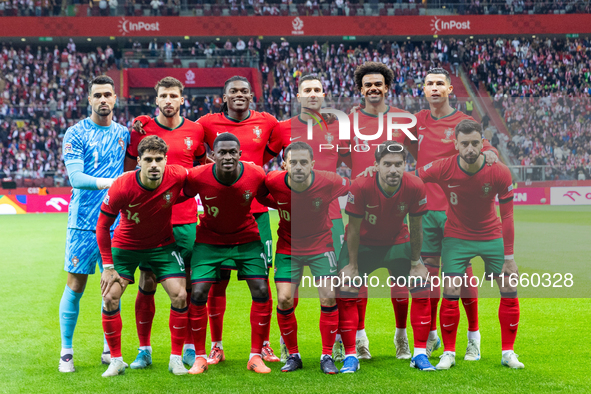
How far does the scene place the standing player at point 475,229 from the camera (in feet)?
15.4

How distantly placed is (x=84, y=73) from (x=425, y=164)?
89.6 ft

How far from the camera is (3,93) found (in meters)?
27.0

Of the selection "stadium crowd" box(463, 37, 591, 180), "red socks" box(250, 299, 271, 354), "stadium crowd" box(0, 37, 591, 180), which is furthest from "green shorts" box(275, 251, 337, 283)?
"stadium crowd" box(0, 37, 591, 180)

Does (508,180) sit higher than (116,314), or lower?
higher

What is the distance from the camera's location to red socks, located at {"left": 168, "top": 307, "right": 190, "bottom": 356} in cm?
464

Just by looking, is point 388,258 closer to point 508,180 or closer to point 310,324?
point 508,180

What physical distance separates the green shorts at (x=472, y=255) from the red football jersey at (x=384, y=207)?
39 centimetres

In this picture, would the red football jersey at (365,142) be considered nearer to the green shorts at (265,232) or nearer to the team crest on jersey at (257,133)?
the team crest on jersey at (257,133)

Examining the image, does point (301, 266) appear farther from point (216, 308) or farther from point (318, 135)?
point (318, 135)

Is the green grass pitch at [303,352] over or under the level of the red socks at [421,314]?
under

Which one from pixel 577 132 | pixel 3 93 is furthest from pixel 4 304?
pixel 3 93

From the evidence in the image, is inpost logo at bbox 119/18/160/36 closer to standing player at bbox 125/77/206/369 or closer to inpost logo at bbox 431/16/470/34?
inpost logo at bbox 431/16/470/34

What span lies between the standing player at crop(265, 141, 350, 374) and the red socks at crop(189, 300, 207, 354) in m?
0.62

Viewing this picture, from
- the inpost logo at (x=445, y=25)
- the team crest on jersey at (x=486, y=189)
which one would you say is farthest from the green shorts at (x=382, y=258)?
the inpost logo at (x=445, y=25)
